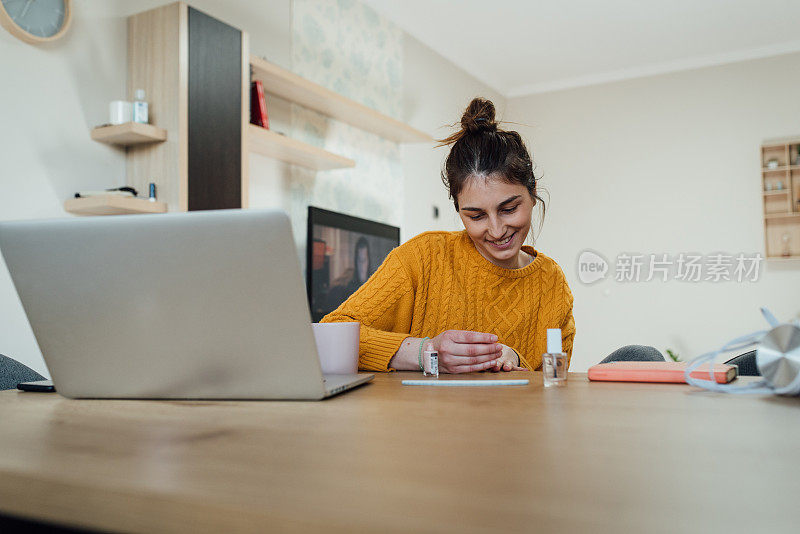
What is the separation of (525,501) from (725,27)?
5.34m

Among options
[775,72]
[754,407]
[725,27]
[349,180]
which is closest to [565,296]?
[754,407]

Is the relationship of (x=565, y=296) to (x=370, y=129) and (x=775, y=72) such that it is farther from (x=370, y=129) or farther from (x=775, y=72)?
(x=775, y=72)

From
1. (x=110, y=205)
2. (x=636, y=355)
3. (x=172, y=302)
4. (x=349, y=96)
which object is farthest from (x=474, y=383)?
(x=349, y=96)

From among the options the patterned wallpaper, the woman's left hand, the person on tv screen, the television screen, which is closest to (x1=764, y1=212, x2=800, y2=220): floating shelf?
the patterned wallpaper

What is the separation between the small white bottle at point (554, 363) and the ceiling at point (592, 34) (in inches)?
152

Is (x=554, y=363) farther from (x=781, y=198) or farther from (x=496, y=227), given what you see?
(x=781, y=198)

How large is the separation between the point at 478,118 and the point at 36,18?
173cm

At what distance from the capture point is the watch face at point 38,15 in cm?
225

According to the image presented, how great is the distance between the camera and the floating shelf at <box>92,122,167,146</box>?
8.00ft

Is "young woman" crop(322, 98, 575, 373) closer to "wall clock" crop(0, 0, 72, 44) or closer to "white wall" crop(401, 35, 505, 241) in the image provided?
"wall clock" crop(0, 0, 72, 44)

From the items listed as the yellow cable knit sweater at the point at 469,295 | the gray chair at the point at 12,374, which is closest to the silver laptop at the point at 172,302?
the gray chair at the point at 12,374

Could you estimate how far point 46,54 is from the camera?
94.5 inches

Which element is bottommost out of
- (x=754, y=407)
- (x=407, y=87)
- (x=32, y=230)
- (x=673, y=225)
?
(x=754, y=407)

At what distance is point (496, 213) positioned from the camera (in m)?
1.66
